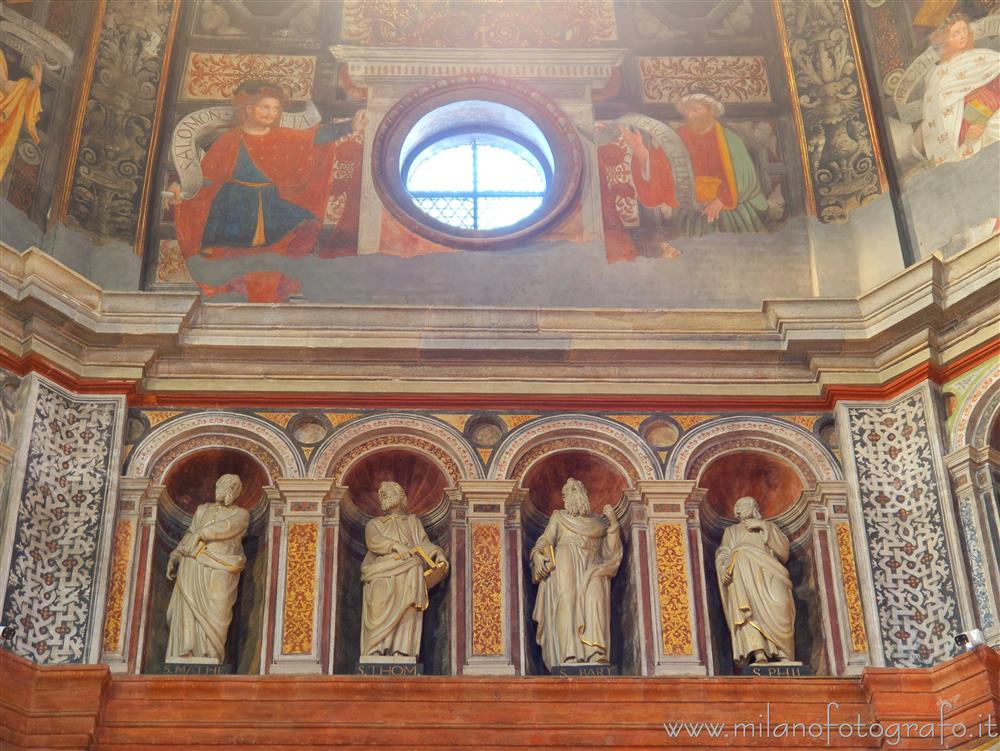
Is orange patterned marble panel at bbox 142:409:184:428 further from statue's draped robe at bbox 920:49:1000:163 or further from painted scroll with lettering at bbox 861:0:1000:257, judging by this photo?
statue's draped robe at bbox 920:49:1000:163

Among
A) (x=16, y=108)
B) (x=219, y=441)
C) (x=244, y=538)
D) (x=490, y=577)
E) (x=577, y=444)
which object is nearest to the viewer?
(x=490, y=577)

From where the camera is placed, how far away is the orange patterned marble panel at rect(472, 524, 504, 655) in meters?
15.5

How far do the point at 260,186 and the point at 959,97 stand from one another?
21.5 ft

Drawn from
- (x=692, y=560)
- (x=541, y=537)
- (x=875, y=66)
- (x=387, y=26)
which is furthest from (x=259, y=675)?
(x=875, y=66)

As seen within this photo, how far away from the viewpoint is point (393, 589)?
15766 millimetres

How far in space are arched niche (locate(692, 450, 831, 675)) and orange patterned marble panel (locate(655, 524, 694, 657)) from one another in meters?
0.36

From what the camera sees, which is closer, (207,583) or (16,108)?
(207,583)

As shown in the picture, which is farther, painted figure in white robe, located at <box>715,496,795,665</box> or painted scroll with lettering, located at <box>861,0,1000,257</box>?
painted scroll with lettering, located at <box>861,0,1000,257</box>

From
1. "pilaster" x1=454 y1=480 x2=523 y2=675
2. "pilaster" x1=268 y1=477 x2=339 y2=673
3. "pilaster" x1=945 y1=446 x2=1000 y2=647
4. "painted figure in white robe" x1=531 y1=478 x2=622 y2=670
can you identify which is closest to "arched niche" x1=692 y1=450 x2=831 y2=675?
"painted figure in white robe" x1=531 y1=478 x2=622 y2=670

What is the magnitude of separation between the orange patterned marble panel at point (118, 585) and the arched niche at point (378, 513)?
1.71 metres

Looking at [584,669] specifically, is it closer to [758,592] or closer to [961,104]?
[758,592]

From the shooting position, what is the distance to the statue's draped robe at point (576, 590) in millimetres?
15562

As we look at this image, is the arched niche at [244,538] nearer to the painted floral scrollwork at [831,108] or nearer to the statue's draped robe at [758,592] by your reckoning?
the statue's draped robe at [758,592]

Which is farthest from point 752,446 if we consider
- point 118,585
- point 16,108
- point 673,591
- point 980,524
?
point 16,108
